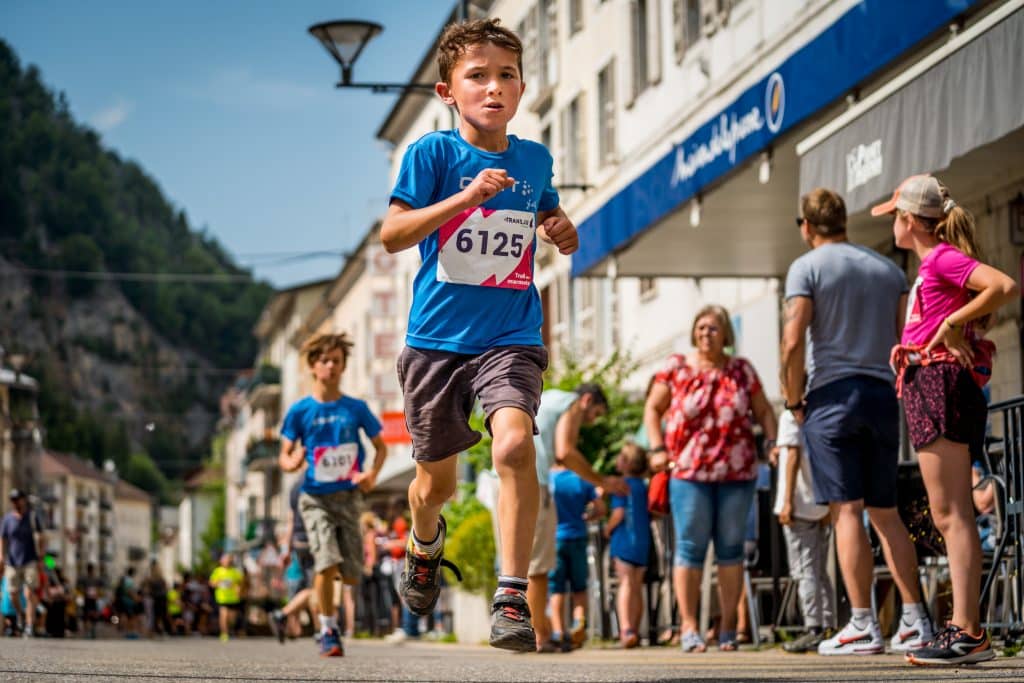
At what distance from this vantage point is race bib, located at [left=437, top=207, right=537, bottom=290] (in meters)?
6.73

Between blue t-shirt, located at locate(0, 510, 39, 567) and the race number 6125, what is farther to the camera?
blue t-shirt, located at locate(0, 510, 39, 567)

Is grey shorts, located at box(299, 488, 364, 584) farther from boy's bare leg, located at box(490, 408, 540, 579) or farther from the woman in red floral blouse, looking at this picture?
boy's bare leg, located at box(490, 408, 540, 579)

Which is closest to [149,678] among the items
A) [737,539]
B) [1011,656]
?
[1011,656]

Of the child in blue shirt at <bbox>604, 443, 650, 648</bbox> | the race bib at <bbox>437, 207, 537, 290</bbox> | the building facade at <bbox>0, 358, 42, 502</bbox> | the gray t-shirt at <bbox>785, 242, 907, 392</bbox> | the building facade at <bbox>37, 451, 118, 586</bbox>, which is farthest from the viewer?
the building facade at <bbox>37, 451, 118, 586</bbox>

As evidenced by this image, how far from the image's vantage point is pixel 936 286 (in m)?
7.91

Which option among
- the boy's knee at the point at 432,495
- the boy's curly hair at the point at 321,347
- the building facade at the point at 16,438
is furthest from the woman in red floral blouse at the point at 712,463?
the building facade at the point at 16,438

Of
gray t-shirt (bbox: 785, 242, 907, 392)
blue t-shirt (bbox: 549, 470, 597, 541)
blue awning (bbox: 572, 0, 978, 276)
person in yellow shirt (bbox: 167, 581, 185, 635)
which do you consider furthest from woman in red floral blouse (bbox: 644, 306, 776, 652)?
person in yellow shirt (bbox: 167, 581, 185, 635)

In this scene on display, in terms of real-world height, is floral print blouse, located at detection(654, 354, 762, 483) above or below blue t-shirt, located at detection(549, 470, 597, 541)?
above

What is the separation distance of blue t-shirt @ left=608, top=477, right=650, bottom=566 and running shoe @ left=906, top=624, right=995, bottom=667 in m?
6.25

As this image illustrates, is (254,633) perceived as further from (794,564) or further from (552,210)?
(552,210)

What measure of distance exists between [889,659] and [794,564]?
299cm

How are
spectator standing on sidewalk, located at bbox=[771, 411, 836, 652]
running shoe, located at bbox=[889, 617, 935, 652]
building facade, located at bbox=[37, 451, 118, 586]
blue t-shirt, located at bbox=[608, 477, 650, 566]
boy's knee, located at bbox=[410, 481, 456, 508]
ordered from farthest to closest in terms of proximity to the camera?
building facade, located at bbox=[37, 451, 118, 586]
blue t-shirt, located at bbox=[608, 477, 650, 566]
spectator standing on sidewalk, located at bbox=[771, 411, 836, 652]
running shoe, located at bbox=[889, 617, 935, 652]
boy's knee, located at bbox=[410, 481, 456, 508]

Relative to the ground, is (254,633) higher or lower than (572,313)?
lower

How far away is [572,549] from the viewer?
13547mm
